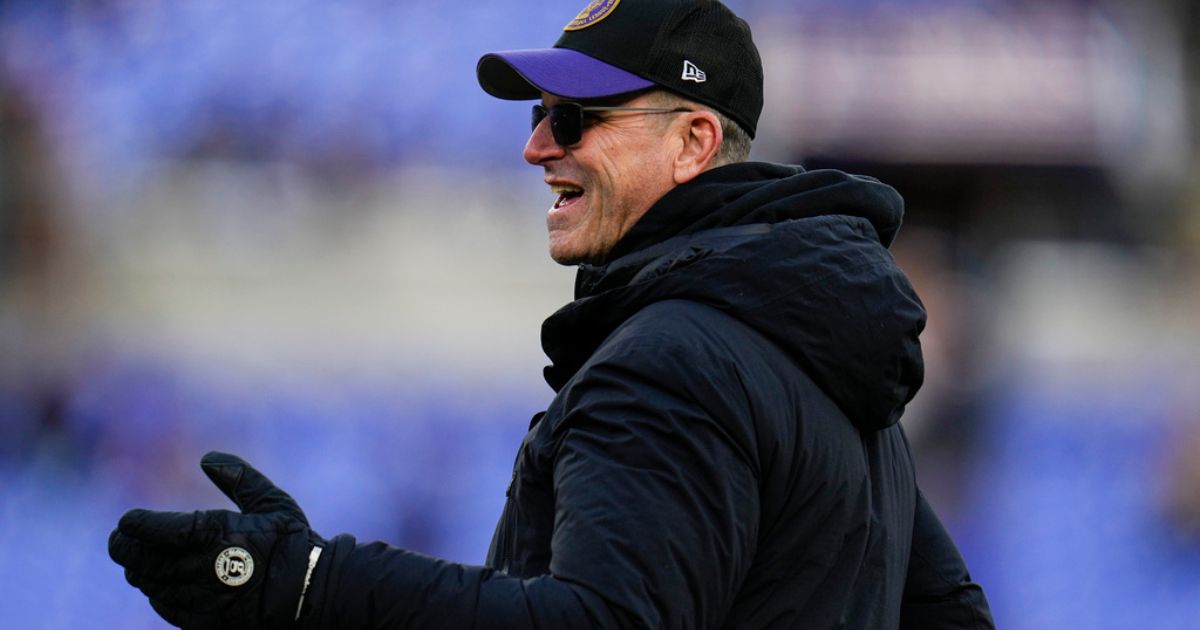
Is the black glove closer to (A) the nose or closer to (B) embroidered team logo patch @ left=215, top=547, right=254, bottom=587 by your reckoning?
(B) embroidered team logo patch @ left=215, top=547, right=254, bottom=587

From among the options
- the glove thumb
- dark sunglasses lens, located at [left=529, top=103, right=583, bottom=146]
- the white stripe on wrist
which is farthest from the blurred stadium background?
the white stripe on wrist

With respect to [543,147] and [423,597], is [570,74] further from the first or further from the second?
[423,597]

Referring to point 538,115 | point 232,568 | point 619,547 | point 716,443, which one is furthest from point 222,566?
point 538,115

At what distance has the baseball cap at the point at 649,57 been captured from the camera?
6.28 feet

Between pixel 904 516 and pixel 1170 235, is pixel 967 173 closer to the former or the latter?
pixel 1170 235

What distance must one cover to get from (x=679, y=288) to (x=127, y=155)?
4113mm

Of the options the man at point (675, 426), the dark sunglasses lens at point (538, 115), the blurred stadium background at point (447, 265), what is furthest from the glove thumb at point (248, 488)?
the blurred stadium background at point (447, 265)

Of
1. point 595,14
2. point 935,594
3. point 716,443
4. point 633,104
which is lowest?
point 935,594

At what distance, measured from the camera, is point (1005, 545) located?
4.95 m

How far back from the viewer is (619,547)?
1.40 metres

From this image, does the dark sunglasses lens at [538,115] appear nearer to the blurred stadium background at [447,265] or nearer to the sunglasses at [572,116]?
the sunglasses at [572,116]

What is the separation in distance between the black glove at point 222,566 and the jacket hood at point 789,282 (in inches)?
18.1

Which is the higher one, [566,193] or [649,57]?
[649,57]

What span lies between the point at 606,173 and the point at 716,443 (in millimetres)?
594
